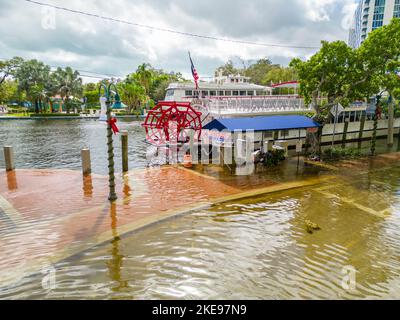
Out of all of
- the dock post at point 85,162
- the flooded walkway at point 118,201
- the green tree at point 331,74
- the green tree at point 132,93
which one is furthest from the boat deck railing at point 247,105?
the green tree at point 132,93

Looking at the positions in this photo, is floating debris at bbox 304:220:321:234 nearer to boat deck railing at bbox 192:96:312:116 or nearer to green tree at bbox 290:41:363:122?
boat deck railing at bbox 192:96:312:116

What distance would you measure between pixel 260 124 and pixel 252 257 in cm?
949

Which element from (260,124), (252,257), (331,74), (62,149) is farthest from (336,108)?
(62,149)

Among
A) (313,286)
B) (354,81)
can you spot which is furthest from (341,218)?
(354,81)

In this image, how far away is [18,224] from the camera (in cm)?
841

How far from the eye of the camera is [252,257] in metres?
6.86

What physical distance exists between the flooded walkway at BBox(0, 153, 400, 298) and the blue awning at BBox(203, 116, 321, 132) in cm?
242

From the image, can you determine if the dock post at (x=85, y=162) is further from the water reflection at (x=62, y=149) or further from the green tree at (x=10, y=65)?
the green tree at (x=10, y=65)

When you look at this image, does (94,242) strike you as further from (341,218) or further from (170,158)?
(170,158)

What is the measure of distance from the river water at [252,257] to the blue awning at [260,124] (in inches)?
183

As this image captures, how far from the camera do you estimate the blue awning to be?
14320 mm

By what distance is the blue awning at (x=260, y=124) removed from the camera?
1432 cm

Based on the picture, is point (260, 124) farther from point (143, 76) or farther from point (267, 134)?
point (143, 76)
